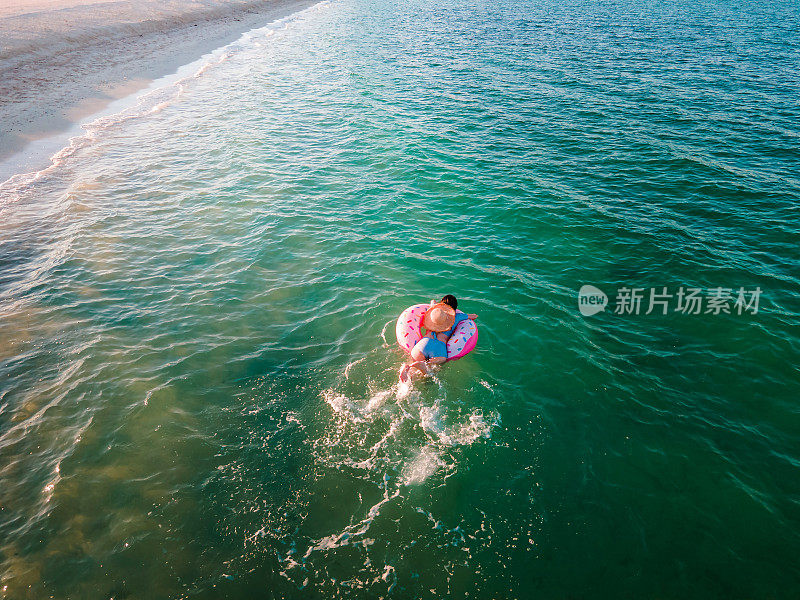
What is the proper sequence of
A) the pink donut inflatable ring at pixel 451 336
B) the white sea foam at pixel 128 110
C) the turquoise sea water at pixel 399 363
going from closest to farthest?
the turquoise sea water at pixel 399 363 < the pink donut inflatable ring at pixel 451 336 < the white sea foam at pixel 128 110

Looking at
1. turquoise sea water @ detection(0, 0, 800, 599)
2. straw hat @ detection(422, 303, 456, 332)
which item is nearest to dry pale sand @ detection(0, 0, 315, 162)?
turquoise sea water @ detection(0, 0, 800, 599)

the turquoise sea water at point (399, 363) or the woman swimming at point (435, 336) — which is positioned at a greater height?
the woman swimming at point (435, 336)

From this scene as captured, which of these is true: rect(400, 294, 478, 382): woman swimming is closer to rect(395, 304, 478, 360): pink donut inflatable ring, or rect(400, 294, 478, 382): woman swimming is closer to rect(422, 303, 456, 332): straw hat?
rect(422, 303, 456, 332): straw hat

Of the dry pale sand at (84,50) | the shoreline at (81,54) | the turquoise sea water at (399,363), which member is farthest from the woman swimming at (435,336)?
the dry pale sand at (84,50)

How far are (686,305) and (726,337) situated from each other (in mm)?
1581

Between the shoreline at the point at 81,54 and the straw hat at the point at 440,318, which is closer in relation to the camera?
the straw hat at the point at 440,318

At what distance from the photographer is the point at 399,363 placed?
12602 mm

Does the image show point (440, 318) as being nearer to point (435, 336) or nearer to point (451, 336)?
point (435, 336)

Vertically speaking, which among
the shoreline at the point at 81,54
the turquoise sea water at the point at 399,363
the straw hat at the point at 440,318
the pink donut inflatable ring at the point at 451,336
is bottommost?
the turquoise sea water at the point at 399,363

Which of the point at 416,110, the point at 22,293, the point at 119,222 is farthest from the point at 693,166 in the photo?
the point at 22,293

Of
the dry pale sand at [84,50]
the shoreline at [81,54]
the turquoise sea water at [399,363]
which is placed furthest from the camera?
the dry pale sand at [84,50]

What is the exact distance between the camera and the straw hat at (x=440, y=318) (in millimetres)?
12289

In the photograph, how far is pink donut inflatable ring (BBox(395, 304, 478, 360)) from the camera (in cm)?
1213

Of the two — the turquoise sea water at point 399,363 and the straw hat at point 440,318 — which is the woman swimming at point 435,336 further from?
the turquoise sea water at point 399,363
